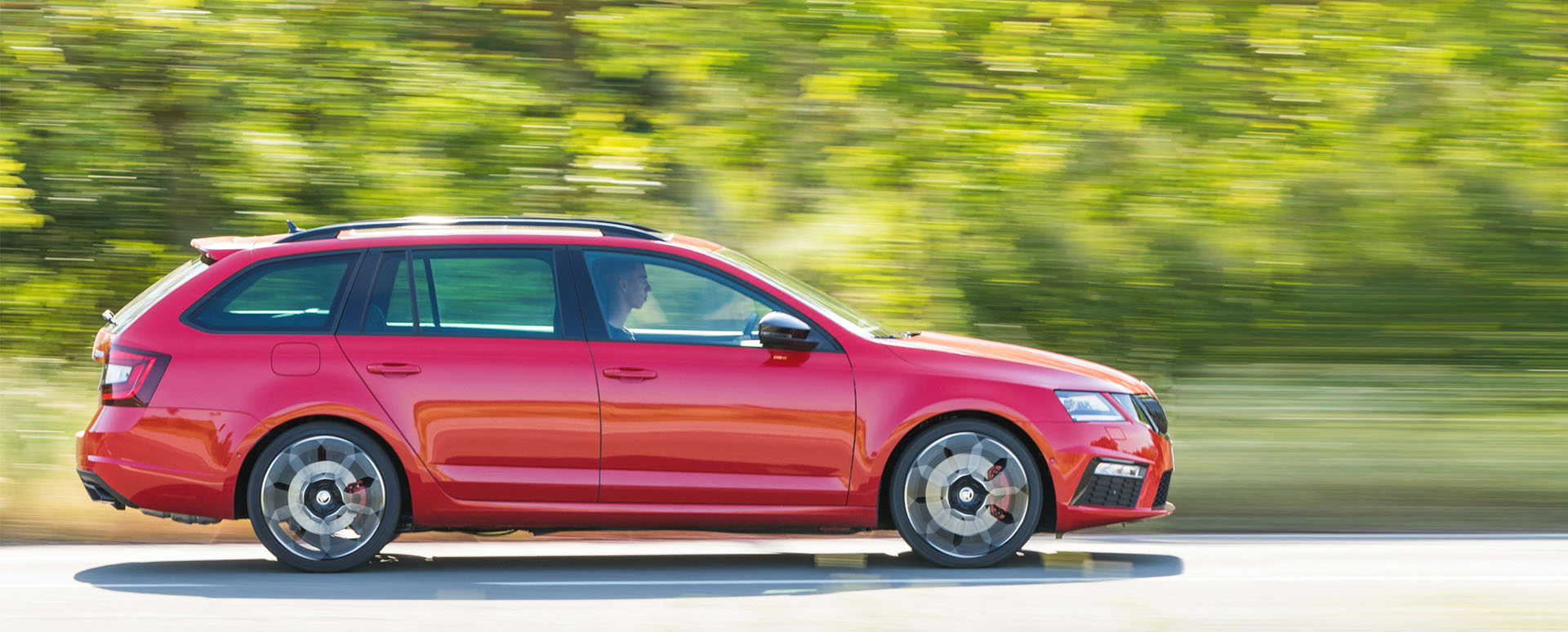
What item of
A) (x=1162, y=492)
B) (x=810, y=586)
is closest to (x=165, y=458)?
(x=810, y=586)

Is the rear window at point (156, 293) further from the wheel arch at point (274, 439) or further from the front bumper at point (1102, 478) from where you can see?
the front bumper at point (1102, 478)

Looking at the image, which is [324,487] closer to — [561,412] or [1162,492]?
[561,412]

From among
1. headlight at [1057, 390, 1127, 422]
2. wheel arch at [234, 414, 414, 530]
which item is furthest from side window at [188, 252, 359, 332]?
headlight at [1057, 390, 1127, 422]

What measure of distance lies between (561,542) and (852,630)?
8.16 feet

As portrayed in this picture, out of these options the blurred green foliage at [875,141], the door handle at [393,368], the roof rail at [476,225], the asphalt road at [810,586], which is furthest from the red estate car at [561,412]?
the blurred green foliage at [875,141]

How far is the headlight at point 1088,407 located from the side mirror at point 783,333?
43.8 inches

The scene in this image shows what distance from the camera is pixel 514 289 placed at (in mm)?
6664

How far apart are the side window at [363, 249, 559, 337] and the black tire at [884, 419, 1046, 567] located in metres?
1.64

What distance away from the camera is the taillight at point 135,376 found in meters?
6.50

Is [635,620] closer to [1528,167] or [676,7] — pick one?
[676,7]

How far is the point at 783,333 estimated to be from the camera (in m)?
6.50

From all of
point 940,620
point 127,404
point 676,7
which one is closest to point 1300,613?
point 940,620

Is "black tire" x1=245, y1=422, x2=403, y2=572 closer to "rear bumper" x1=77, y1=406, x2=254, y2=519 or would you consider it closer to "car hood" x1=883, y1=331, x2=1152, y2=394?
"rear bumper" x1=77, y1=406, x2=254, y2=519

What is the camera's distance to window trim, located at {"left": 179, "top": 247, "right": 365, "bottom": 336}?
6566mm
